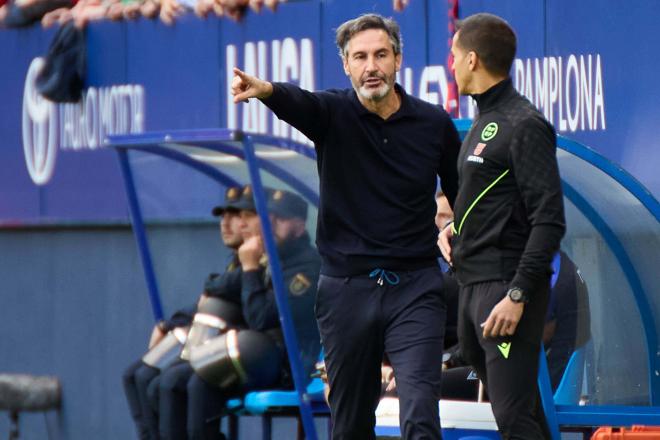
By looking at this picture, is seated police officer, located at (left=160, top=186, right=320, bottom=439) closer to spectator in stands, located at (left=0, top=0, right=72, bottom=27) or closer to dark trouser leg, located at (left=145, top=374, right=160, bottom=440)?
dark trouser leg, located at (left=145, top=374, right=160, bottom=440)

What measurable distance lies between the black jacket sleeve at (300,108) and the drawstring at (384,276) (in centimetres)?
50

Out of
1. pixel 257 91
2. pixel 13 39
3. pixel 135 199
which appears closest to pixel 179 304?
pixel 135 199

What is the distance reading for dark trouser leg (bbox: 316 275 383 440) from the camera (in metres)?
5.73

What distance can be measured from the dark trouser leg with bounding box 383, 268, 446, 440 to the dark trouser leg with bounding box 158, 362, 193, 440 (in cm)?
237

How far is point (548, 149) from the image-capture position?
→ 18.2 feet

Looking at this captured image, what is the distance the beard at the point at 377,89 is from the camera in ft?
19.1

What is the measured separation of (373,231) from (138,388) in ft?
9.54

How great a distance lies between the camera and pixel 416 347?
5703 mm

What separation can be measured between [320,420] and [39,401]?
8.57 ft

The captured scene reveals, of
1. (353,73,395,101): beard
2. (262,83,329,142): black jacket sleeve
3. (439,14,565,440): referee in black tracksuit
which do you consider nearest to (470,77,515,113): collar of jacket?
(439,14,565,440): referee in black tracksuit

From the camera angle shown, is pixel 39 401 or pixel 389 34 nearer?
pixel 389 34

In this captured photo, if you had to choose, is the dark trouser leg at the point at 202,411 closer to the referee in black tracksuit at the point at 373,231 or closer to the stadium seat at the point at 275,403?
the stadium seat at the point at 275,403

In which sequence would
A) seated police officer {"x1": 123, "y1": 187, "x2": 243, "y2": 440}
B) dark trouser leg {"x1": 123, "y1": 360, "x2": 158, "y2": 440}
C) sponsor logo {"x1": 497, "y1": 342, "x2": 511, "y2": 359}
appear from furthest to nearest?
dark trouser leg {"x1": 123, "y1": 360, "x2": 158, "y2": 440} < seated police officer {"x1": 123, "y1": 187, "x2": 243, "y2": 440} < sponsor logo {"x1": 497, "y1": 342, "x2": 511, "y2": 359}

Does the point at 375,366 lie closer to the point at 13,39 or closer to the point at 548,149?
the point at 548,149
